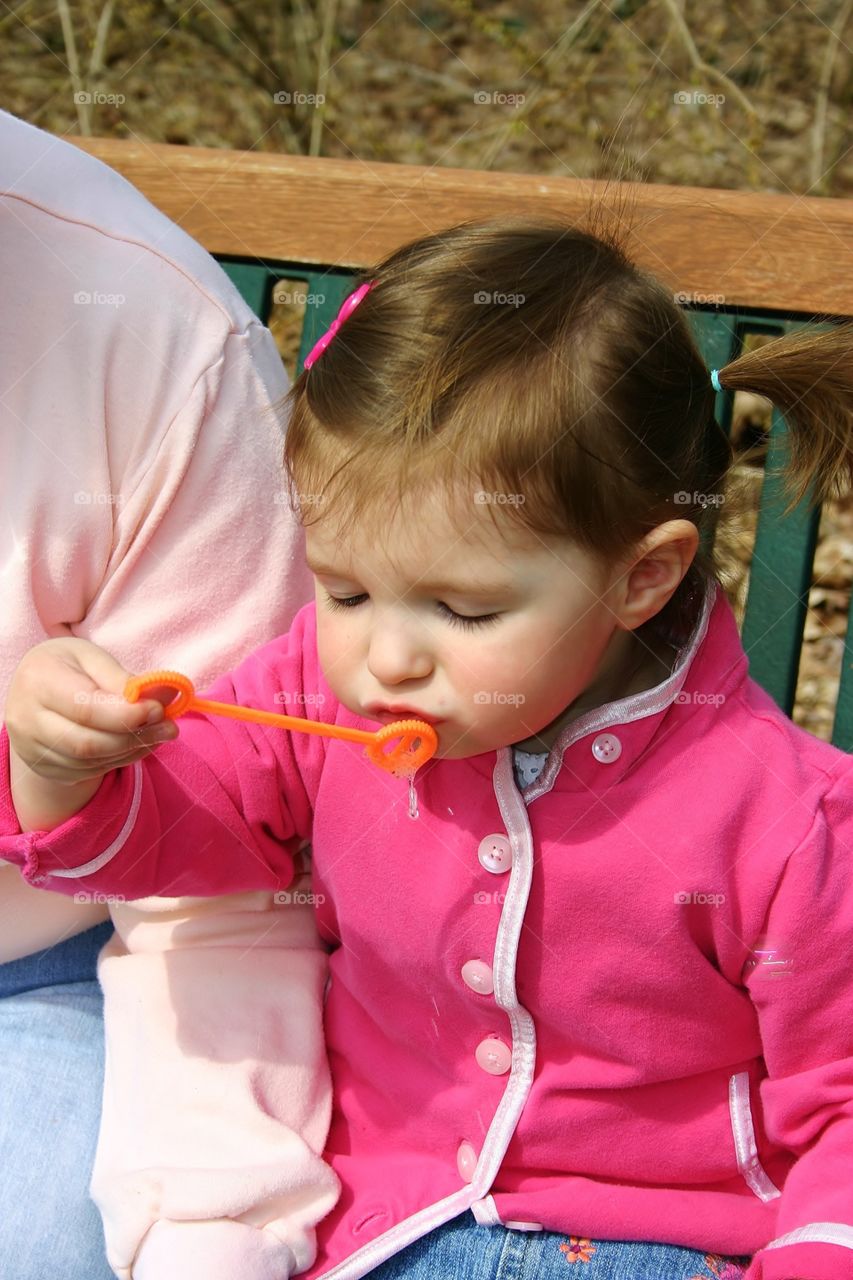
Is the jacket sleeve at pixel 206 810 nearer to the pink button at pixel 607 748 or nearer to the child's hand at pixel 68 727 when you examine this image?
the child's hand at pixel 68 727

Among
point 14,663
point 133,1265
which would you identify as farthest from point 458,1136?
point 14,663

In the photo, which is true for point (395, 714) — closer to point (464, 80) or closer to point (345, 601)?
point (345, 601)

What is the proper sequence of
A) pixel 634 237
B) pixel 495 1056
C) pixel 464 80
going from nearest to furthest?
1. pixel 495 1056
2. pixel 634 237
3. pixel 464 80

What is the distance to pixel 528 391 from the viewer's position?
111cm

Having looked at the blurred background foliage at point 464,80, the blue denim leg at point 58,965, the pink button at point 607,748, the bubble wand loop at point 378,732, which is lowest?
the blue denim leg at point 58,965

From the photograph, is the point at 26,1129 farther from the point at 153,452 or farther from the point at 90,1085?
the point at 153,452

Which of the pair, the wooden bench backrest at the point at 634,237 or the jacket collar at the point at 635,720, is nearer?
the jacket collar at the point at 635,720

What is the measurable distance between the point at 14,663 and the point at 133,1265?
55 cm

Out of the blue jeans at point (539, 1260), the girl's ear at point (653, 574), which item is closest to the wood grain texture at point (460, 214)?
the girl's ear at point (653, 574)

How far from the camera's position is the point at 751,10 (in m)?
4.05

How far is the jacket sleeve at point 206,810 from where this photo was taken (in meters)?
1.18

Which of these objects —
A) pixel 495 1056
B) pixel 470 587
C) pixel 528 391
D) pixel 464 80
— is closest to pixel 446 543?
pixel 470 587

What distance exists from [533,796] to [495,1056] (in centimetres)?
24

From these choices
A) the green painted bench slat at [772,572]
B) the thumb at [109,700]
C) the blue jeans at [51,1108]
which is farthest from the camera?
the green painted bench slat at [772,572]
